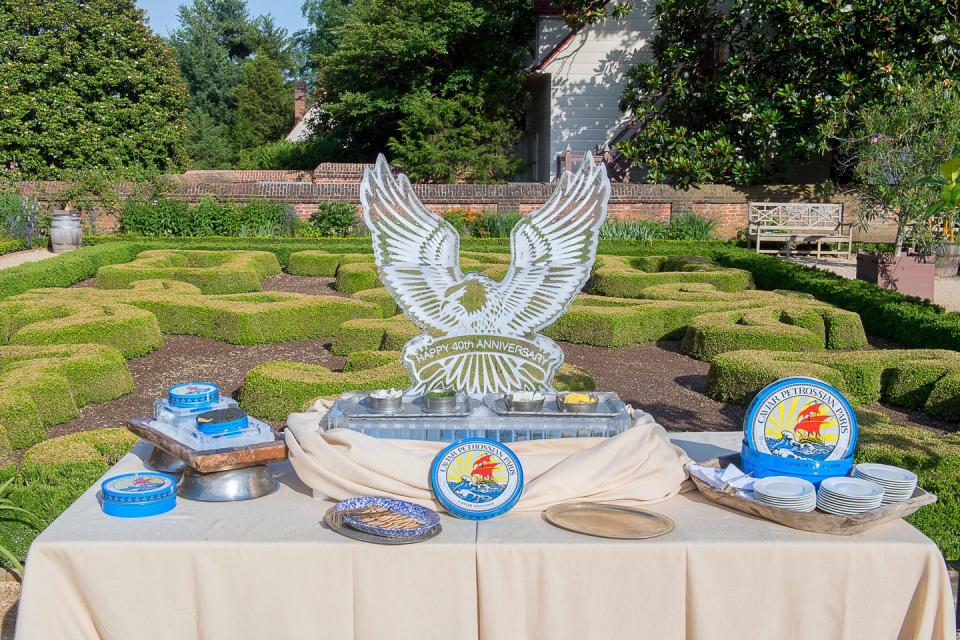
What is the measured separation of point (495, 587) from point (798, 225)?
15133mm

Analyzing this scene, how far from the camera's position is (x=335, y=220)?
54.4ft

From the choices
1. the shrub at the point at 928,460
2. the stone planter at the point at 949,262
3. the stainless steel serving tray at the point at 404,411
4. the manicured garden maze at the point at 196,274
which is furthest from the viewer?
the stone planter at the point at 949,262

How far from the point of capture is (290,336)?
9164 millimetres

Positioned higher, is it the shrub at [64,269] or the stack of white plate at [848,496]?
the shrub at [64,269]

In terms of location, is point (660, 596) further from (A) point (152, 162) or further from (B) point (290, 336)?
(A) point (152, 162)

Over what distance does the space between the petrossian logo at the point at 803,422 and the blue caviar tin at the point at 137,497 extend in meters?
2.32

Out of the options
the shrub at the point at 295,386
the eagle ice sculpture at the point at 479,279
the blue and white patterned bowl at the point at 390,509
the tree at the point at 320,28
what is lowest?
the shrub at the point at 295,386

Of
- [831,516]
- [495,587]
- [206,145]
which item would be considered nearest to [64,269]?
[495,587]

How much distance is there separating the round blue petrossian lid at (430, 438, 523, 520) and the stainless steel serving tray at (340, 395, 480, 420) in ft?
1.43

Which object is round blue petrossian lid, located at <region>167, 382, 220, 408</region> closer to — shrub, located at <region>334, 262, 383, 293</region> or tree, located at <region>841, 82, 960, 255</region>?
shrub, located at <region>334, 262, 383, 293</region>

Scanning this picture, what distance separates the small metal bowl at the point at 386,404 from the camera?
3887 mm

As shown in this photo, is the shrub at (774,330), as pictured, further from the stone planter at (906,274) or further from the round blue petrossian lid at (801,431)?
the round blue petrossian lid at (801,431)

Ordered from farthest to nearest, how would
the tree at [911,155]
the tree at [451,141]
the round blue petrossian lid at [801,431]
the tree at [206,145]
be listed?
1. the tree at [206,145]
2. the tree at [451,141]
3. the tree at [911,155]
4. the round blue petrossian lid at [801,431]

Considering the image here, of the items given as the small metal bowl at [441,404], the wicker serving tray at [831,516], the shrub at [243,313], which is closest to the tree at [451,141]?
the shrub at [243,313]
